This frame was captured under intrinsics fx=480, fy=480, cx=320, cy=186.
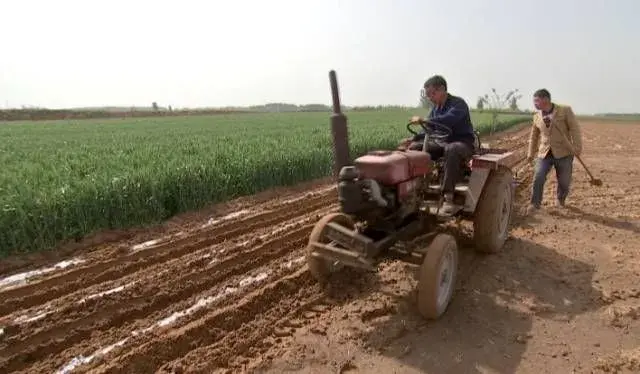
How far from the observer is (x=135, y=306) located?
4.14 metres

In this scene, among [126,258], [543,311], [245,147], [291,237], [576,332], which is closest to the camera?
[576,332]

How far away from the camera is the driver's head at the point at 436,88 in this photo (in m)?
5.11

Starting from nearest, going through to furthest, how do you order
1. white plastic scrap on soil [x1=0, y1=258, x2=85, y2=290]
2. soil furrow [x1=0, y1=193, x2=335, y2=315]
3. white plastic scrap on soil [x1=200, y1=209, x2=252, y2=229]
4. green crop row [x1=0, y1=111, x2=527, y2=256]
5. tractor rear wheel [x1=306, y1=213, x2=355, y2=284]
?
tractor rear wheel [x1=306, y1=213, x2=355, y2=284]
soil furrow [x1=0, y1=193, x2=335, y2=315]
white plastic scrap on soil [x1=0, y1=258, x2=85, y2=290]
green crop row [x1=0, y1=111, x2=527, y2=256]
white plastic scrap on soil [x1=200, y1=209, x2=252, y2=229]

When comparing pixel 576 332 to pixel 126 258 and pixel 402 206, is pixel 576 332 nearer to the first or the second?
pixel 402 206

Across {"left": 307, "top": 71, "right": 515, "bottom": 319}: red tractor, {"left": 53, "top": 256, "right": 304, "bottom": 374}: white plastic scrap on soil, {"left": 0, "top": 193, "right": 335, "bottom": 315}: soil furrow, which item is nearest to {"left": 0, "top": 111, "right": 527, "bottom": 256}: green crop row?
{"left": 0, "top": 193, "right": 335, "bottom": 315}: soil furrow

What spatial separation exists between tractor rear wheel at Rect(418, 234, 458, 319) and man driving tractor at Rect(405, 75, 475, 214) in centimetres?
94

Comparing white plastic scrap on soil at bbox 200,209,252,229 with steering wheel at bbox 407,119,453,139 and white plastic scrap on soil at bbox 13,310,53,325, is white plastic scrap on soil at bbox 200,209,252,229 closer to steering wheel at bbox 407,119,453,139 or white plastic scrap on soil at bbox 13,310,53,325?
white plastic scrap on soil at bbox 13,310,53,325

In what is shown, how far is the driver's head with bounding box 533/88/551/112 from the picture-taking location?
273 inches

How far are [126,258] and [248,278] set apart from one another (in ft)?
5.12

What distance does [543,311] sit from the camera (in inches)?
160

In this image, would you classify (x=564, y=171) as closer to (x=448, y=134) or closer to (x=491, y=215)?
(x=491, y=215)

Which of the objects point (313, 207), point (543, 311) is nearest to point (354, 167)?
point (543, 311)

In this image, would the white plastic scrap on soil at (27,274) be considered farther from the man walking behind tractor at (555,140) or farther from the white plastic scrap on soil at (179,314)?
the man walking behind tractor at (555,140)

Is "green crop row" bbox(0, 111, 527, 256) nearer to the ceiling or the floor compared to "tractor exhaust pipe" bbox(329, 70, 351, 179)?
nearer to the floor
